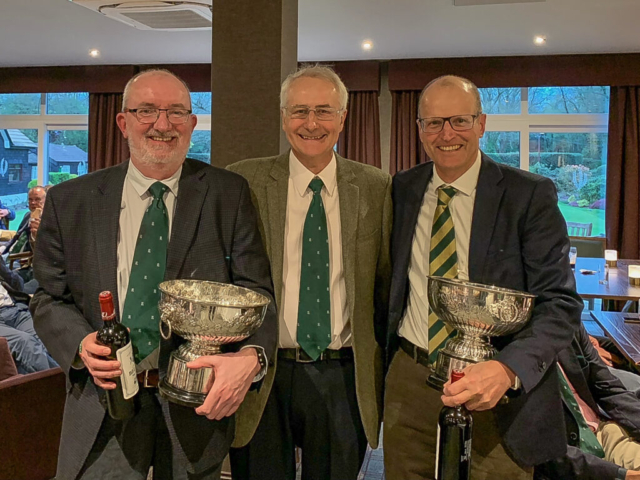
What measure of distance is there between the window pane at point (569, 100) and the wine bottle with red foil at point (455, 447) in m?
6.79

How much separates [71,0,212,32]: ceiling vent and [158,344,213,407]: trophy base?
10.8 feet

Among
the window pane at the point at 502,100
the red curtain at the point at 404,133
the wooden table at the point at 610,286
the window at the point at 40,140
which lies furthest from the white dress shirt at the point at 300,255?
the window at the point at 40,140

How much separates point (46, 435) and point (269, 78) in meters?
1.87

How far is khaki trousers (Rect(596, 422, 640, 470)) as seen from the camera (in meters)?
2.13

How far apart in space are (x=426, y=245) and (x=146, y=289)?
787 mm

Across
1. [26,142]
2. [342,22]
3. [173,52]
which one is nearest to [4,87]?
[26,142]

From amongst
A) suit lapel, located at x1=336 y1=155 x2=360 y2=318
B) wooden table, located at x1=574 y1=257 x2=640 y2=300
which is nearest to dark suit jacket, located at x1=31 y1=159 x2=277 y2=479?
suit lapel, located at x1=336 y1=155 x2=360 y2=318

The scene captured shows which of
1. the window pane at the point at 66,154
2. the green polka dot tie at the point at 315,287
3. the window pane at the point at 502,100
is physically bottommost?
the green polka dot tie at the point at 315,287

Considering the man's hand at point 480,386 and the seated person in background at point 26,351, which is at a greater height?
the man's hand at point 480,386

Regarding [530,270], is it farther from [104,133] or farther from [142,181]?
[104,133]

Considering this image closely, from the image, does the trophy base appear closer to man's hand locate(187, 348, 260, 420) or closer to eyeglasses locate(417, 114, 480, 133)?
man's hand locate(187, 348, 260, 420)

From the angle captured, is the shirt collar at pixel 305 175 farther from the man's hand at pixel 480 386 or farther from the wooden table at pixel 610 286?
the wooden table at pixel 610 286

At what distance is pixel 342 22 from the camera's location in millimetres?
5332

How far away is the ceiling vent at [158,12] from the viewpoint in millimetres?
3994
